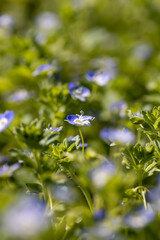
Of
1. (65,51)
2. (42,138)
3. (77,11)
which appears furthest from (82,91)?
(77,11)

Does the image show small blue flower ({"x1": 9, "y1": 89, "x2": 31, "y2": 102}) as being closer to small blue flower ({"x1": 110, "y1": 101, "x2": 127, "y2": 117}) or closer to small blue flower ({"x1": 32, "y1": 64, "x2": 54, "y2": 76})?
small blue flower ({"x1": 32, "y1": 64, "x2": 54, "y2": 76})

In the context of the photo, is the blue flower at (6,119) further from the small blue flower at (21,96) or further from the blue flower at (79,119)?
the small blue flower at (21,96)

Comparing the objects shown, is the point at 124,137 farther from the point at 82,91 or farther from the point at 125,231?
the point at 82,91

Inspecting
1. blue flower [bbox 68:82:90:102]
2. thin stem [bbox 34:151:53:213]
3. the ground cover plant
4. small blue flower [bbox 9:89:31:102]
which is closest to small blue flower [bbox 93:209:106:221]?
the ground cover plant

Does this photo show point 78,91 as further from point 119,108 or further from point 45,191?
point 45,191

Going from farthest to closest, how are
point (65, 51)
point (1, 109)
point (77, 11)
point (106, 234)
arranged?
point (77, 11) → point (65, 51) → point (1, 109) → point (106, 234)

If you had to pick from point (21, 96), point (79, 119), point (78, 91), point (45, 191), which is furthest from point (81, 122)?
point (21, 96)

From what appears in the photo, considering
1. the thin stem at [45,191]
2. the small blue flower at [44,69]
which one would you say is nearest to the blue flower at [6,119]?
the thin stem at [45,191]

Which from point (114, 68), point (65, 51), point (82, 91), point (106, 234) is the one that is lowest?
point (114, 68)
